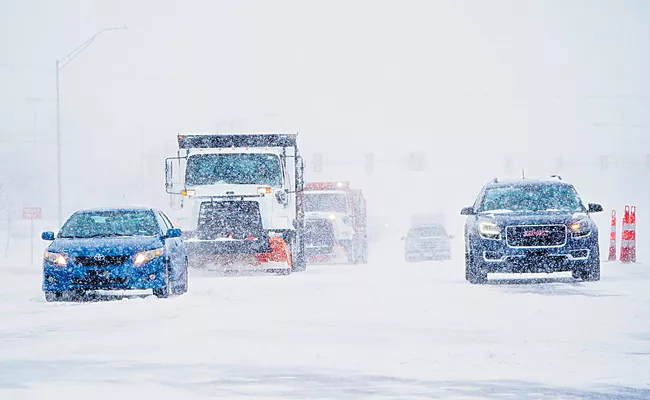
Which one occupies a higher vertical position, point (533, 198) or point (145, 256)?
point (533, 198)

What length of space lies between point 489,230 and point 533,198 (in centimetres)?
205

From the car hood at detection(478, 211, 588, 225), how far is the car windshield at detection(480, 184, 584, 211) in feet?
2.23

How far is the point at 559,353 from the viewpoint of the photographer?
43.4 feet

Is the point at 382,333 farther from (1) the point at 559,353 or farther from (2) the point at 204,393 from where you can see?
(2) the point at 204,393

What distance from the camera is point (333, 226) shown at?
37.8m

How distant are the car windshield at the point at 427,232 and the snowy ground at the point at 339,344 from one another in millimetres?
22047

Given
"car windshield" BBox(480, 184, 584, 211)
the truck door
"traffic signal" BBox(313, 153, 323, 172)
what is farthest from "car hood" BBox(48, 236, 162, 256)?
"traffic signal" BBox(313, 153, 323, 172)

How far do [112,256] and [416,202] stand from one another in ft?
514

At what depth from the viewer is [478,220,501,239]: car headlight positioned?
2339 centimetres

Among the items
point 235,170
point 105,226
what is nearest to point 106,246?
point 105,226

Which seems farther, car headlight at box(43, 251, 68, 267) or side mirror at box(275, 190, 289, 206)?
side mirror at box(275, 190, 289, 206)

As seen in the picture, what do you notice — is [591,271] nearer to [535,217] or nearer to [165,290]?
[535,217]

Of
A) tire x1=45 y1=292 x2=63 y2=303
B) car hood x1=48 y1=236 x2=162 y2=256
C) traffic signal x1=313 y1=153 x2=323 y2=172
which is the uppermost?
traffic signal x1=313 y1=153 x2=323 y2=172

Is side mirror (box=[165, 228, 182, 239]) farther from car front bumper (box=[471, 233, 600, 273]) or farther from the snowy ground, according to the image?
car front bumper (box=[471, 233, 600, 273])
